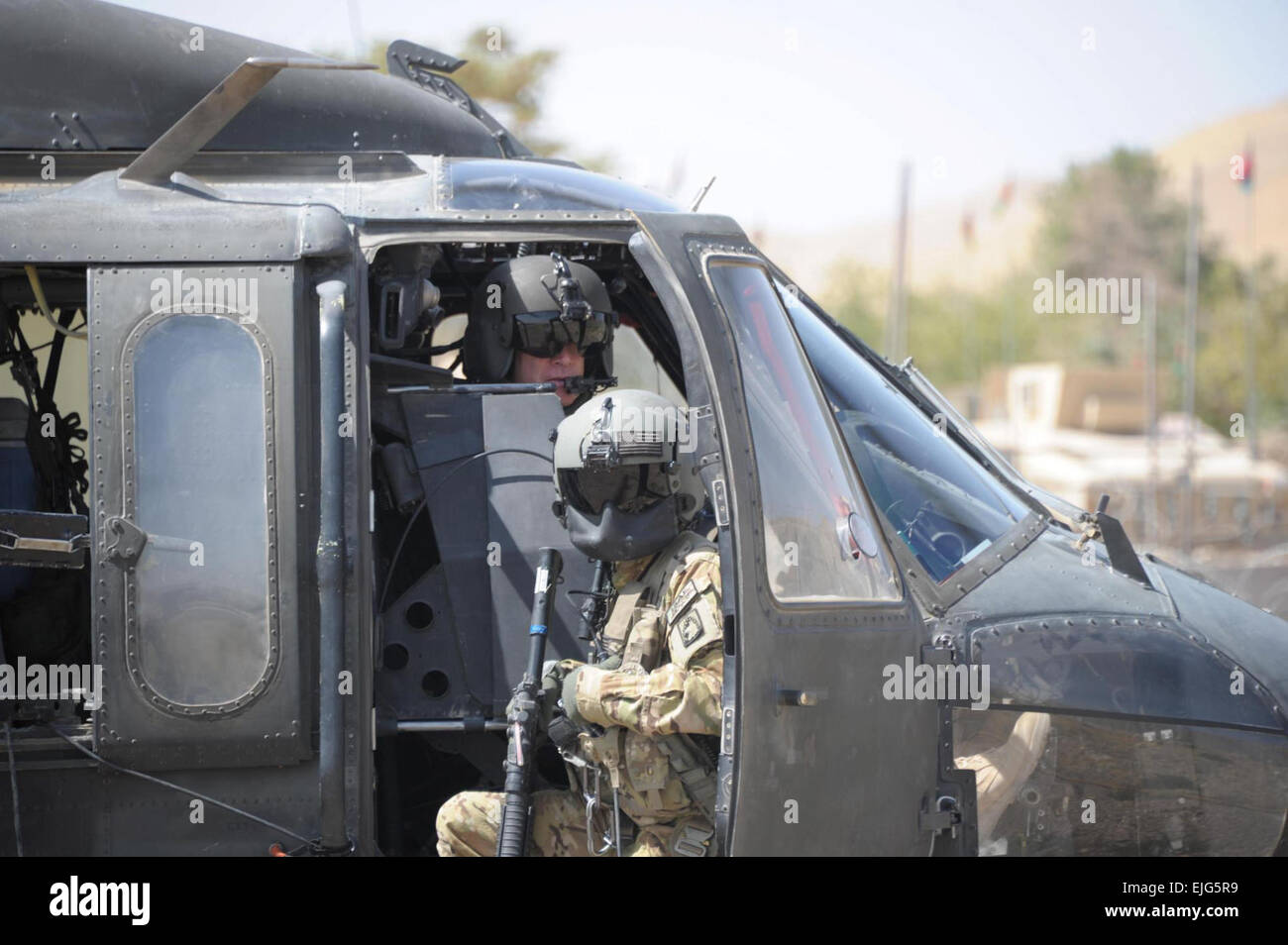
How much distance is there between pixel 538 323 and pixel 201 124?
1.17 m

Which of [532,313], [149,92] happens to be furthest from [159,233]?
[532,313]

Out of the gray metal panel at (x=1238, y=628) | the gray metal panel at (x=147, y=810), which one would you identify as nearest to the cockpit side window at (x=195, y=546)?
the gray metal panel at (x=147, y=810)

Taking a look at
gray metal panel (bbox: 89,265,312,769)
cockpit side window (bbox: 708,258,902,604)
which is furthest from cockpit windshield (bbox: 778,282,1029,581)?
gray metal panel (bbox: 89,265,312,769)

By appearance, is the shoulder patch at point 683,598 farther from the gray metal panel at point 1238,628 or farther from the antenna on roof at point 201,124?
the antenna on roof at point 201,124

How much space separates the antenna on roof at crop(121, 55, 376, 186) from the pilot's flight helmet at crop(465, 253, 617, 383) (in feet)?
2.92

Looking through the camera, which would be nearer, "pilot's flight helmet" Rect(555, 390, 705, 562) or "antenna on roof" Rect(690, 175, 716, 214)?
"pilot's flight helmet" Rect(555, 390, 705, 562)

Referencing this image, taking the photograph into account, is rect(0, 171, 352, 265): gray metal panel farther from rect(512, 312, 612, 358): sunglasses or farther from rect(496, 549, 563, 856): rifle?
rect(496, 549, 563, 856): rifle

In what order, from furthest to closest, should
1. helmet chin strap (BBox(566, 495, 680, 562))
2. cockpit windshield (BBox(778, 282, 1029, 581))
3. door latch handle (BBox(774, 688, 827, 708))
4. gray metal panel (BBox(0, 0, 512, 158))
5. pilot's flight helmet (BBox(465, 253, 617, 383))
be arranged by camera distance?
1. pilot's flight helmet (BBox(465, 253, 617, 383))
2. gray metal panel (BBox(0, 0, 512, 158))
3. cockpit windshield (BBox(778, 282, 1029, 581))
4. helmet chin strap (BBox(566, 495, 680, 562))
5. door latch handle (BBox(774, 688, 827, 708))

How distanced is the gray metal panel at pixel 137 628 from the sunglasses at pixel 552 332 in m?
0.95

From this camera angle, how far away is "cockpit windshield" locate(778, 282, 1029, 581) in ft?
12.4

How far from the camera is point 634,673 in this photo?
3404 millimetres

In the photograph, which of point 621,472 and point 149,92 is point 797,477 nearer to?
point 621,472

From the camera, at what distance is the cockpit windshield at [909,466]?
3.77 metres
